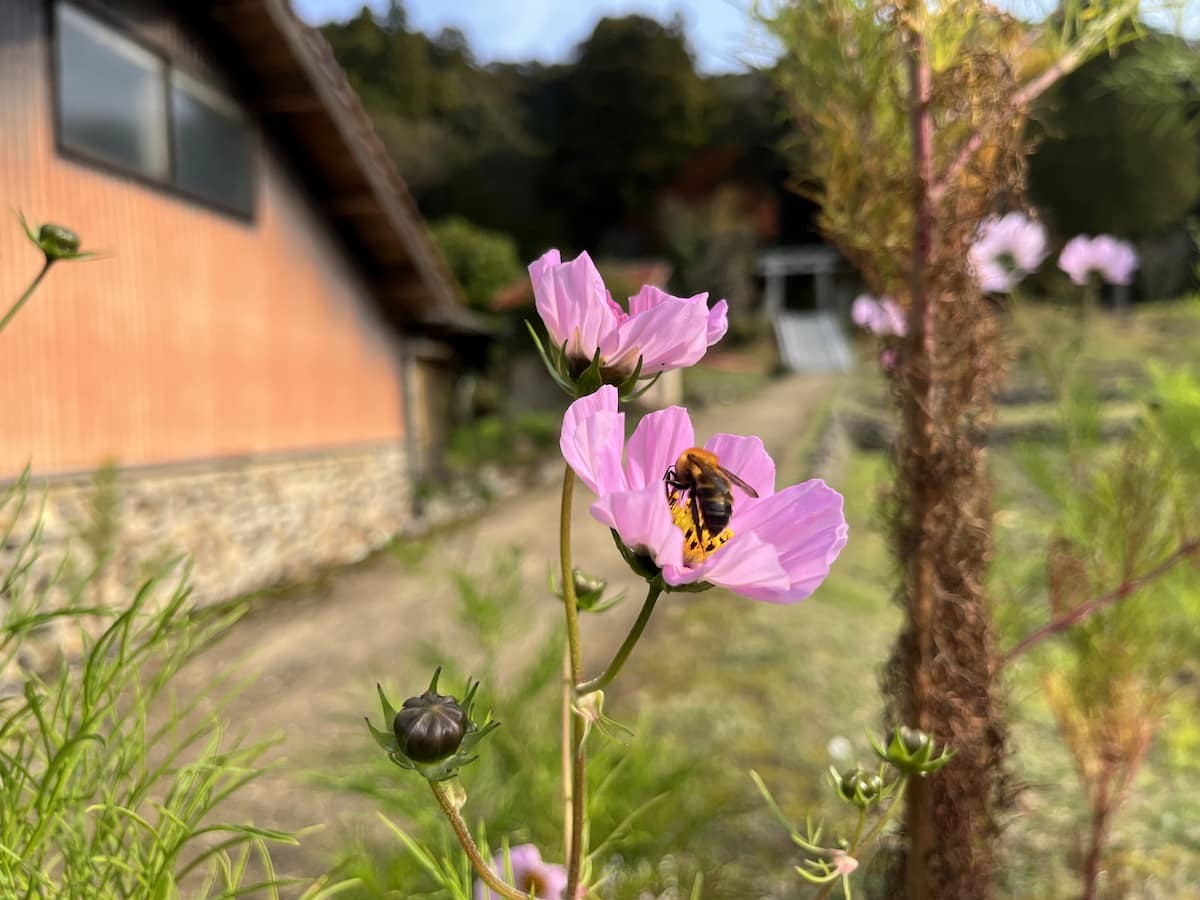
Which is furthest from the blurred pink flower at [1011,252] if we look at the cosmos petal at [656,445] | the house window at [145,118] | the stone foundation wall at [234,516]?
the house window at [145,118]

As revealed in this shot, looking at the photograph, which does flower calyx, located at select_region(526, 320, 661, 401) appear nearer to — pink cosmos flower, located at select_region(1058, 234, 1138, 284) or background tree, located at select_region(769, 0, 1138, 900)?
background tree, located at select_region(769, 0, 1138, 900)

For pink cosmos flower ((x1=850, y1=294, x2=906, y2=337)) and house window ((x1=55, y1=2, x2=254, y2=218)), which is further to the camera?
house window ((x1=55, y1=2, x2=254, y2=218))

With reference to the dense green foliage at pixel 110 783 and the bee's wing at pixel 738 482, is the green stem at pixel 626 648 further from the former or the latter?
the dense green foliage at pixel 110 783

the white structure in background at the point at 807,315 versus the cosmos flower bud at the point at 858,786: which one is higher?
the white structure in background at the point at 807,315

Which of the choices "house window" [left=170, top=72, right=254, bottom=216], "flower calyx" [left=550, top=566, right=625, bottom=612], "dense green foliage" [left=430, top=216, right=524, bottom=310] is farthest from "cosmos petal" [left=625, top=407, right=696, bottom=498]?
"dense green foliage" [left=430, top=216, right=524, bottom=310]

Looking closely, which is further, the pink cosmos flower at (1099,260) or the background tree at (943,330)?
the pink cosmos flower at (1099,260)

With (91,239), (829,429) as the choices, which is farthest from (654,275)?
(91,239)

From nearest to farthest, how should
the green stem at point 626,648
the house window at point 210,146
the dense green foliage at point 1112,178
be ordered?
the green stem at point 626,648 → the house window at point 210,146 → the dense green foliage at point 1112,178
